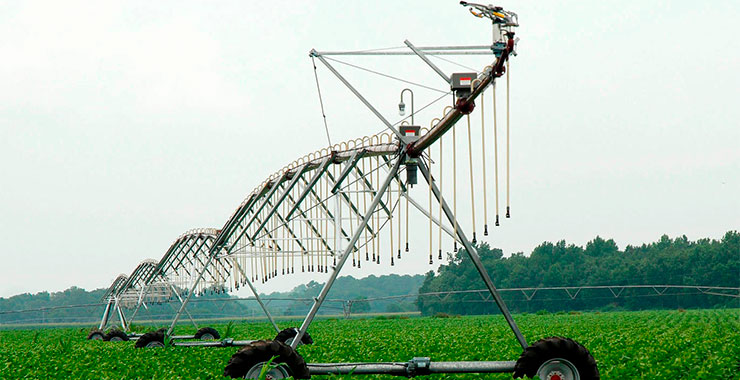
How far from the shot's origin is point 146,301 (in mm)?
29516

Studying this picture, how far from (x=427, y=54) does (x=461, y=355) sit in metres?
8.19

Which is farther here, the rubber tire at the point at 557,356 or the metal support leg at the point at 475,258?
the metal support leg at the point at 475,258

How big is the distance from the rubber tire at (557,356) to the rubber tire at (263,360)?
9.77ft

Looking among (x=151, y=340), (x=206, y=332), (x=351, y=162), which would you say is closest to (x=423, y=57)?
(x=351, y=162)

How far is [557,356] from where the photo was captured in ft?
33.0

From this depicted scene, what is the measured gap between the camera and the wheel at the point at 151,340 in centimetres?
2045

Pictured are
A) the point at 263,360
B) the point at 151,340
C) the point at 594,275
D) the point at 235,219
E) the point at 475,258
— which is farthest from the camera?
the point at 594,275

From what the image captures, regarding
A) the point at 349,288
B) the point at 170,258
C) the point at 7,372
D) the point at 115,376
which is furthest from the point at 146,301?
the point at 349,288

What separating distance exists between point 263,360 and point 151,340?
1090 cm

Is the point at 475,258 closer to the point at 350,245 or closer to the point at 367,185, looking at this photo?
the point at 350,245

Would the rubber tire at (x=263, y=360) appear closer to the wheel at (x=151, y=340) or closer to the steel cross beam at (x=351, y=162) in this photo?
the steel cross beam at (x=351, y=162)

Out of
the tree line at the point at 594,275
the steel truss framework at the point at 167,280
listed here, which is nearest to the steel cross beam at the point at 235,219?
the steel truss framework at the point at 167,280

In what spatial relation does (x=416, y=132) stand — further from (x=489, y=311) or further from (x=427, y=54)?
(x=489, y=311)

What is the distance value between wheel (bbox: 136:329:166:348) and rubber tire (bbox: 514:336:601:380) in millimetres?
13022
